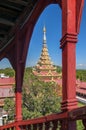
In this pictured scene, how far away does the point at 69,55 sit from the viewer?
7.57 feet

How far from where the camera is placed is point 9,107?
24.7m

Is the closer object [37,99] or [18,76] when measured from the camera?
[18,76]

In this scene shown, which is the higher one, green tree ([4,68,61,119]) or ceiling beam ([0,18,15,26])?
ceiling beam ([0,18,15,26])

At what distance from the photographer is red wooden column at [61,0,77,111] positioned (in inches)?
89.9

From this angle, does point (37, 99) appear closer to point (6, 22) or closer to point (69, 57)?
point (6, 22)

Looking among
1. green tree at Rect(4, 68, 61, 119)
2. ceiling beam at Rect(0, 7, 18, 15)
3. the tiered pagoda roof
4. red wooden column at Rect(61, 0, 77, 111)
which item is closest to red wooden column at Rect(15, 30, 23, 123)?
ceiling beam at Rect(0, 7, 18, 15)

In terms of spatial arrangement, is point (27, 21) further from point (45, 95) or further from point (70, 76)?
point (45, 95)

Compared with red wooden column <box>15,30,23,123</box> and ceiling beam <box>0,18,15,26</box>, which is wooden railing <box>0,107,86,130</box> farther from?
ceiling beam <box>0,18,15,26</box>

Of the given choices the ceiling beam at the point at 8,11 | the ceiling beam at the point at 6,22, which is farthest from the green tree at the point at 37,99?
the ceiling beam at the point at 8,11

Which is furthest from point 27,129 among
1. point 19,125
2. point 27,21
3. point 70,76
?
point 70,76

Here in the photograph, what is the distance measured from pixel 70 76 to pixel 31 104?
2243cm

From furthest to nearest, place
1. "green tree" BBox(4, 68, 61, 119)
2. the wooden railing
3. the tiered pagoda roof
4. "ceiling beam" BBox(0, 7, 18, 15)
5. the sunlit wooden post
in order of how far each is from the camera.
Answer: the tiered pagoda roof < "green tree" BBox(4, 68, 61, 119) < "ceiling beam" BBox(0, 7, 18, 15) < the sunlit wooden post < the wooden railing

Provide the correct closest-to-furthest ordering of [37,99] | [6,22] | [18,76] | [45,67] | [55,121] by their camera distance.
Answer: [55,121] < [18,76] < [6,22] < [37,99] < [45,67]

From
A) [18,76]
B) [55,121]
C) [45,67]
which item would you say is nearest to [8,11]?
[18,76]
